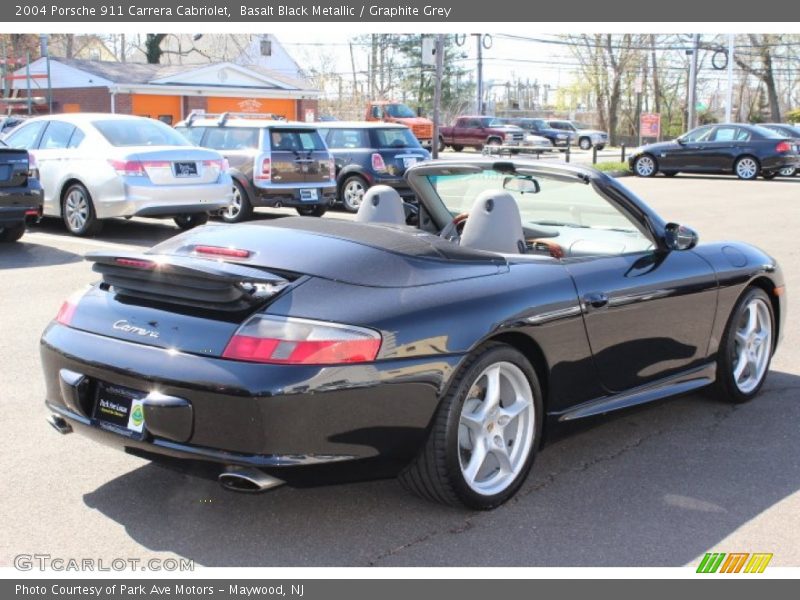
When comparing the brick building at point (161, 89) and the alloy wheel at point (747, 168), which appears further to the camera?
the brick building at point (161, 89)

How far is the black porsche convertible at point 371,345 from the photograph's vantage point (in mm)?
3510

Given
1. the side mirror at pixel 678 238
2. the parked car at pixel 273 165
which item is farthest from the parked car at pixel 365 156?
the side mirror at pixel 678 238

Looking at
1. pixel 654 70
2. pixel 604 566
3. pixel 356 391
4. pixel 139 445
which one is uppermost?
pixel 654 70

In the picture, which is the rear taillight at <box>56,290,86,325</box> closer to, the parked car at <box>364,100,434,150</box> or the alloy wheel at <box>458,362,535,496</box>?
the alloy wheel at <box>458,362,535,496</box>

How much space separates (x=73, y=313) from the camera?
13.5 ft

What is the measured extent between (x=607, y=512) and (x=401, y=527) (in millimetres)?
865

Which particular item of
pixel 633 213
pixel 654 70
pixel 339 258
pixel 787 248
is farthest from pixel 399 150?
pixel 654 70

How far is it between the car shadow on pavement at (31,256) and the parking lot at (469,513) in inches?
202

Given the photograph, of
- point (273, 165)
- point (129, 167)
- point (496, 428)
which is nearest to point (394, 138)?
point (273, 165)

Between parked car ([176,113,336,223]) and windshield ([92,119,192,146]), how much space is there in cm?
165

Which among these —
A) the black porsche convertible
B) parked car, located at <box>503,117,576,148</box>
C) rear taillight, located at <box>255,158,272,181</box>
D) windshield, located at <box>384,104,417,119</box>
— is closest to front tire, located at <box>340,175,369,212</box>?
rear taillight, located at <box>255,158,272,181</box>

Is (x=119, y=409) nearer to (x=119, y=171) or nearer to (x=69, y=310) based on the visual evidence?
(x=69, y=310)

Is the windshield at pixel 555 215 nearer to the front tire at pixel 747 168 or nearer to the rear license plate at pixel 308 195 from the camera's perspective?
the rear license plate at pixel 308 195

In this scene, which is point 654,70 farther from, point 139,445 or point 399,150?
point 139,445
